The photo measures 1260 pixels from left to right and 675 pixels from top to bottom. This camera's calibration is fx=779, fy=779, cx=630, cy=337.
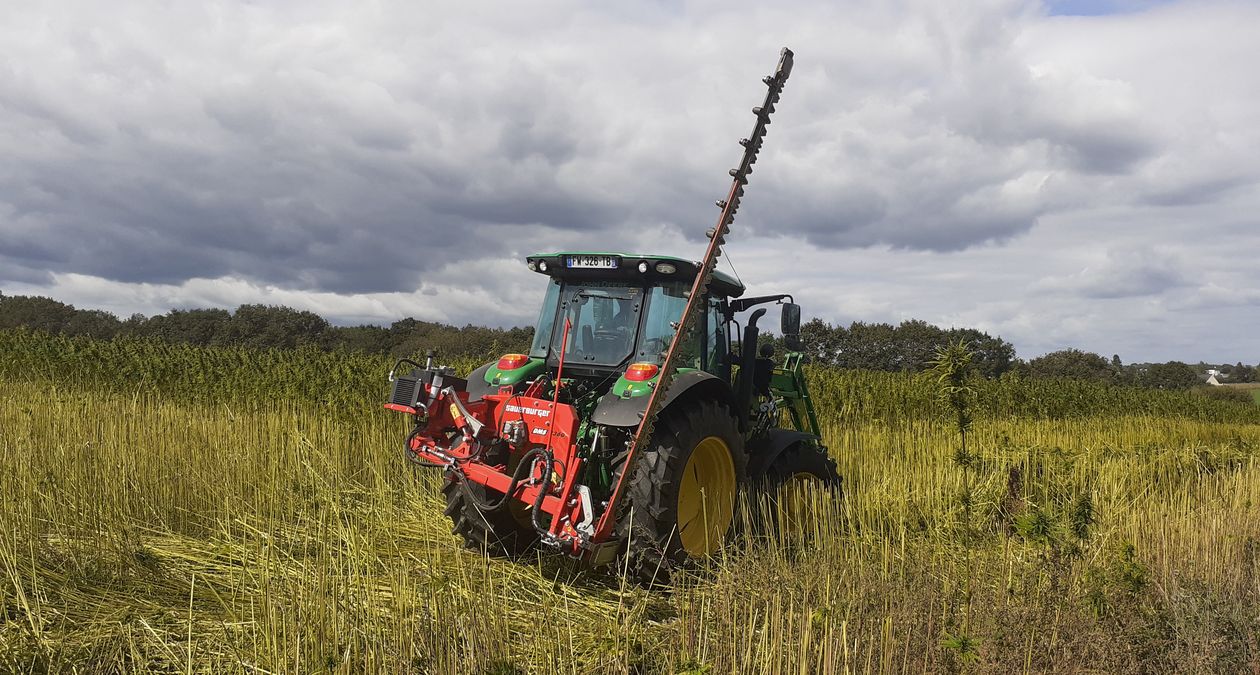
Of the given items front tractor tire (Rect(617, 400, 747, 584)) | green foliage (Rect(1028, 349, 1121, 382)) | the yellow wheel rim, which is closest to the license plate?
front tractor tire (Rect(617, 400, 747, 584))

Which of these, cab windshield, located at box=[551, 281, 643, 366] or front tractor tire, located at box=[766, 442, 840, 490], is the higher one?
cab windshield, located at box=[551, 281, 643, 366]

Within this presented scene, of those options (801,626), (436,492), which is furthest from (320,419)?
(801,626)

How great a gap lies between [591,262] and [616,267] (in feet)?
0.67

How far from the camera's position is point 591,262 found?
5.26m

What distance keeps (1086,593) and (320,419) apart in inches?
311

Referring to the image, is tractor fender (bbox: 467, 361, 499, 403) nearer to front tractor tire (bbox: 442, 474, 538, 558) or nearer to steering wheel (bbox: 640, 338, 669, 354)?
front tractor tire (bbox: 442, 474, 538, 558)

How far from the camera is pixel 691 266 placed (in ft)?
16.5

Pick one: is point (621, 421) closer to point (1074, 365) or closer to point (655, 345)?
point (655, 345)

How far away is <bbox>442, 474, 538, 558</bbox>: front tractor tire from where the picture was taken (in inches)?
194

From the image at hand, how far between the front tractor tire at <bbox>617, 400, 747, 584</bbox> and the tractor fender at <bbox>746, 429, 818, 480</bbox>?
21.8 inches

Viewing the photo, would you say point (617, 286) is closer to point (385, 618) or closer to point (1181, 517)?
point (385, 618)

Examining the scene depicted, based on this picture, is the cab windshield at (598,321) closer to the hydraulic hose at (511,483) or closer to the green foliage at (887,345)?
the hydraulic hose at (511,483)

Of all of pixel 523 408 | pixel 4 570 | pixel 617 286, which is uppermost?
pixel 617 286

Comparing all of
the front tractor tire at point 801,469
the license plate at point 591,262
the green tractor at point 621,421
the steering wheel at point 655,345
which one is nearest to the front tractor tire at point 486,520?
the green tractor at point 621,421
